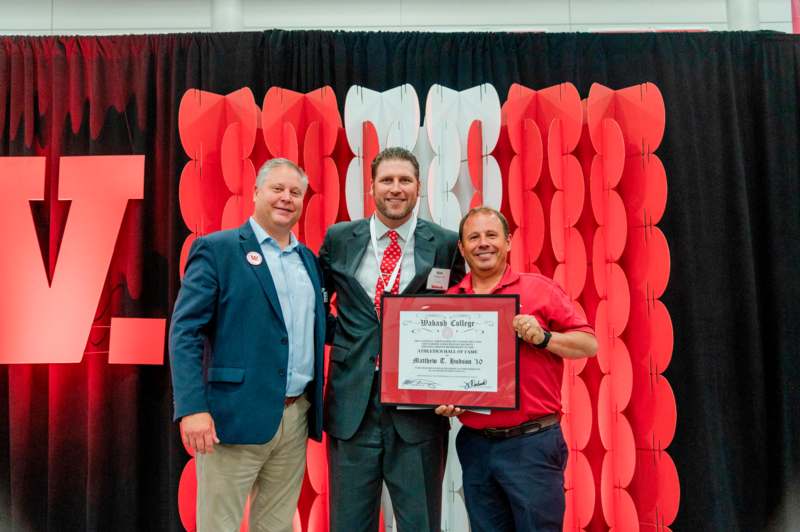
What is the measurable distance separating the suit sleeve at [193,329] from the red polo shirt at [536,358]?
2.93 ft

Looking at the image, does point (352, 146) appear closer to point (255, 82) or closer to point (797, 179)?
point (255, 82)

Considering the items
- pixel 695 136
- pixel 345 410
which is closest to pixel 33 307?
pixel 345 410

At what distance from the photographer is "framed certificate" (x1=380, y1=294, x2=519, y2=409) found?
189 centimetres

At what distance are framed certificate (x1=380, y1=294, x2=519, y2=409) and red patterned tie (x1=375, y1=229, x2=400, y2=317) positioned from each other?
0.34 feet

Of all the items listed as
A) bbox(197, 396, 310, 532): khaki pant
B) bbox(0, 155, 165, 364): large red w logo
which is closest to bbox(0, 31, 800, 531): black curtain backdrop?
bbox(0, 155, 165, 364): large red w logo

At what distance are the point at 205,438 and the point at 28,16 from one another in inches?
130

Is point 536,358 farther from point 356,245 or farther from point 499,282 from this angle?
point 356,245

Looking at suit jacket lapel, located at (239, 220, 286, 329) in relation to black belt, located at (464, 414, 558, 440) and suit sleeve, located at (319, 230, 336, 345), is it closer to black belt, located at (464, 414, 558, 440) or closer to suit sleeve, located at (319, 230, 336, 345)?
suit sleeve, located at (319, 230, 336, 345)

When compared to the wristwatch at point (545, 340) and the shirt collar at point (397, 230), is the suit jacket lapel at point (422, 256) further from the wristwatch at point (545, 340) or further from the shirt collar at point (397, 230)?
the wristwatch at point (545, 340)

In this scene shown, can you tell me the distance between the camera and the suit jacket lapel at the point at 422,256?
2.09 m

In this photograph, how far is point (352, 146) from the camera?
3246mm

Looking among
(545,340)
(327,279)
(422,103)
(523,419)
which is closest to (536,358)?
(545,340)

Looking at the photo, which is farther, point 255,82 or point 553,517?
point 255,82

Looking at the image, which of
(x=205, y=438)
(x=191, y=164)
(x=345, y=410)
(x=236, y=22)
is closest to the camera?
(x=205, y=438)
